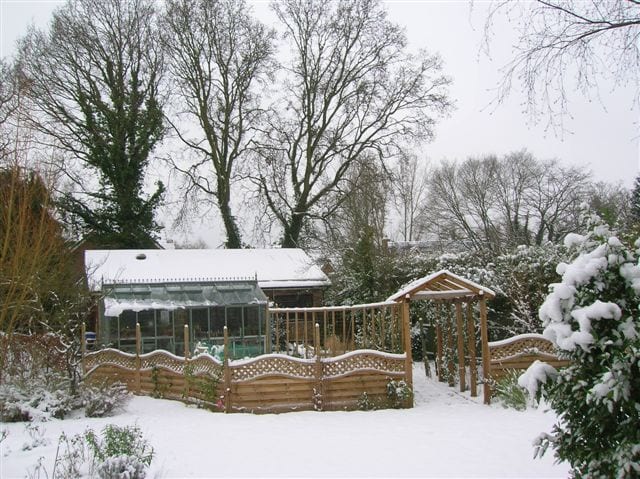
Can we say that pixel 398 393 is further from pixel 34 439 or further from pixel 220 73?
pixel 220 73

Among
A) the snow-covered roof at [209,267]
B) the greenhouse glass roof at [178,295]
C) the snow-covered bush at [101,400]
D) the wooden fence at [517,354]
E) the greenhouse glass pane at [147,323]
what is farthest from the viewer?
the snow-covered roof at [209,267]

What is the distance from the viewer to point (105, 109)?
26797mm

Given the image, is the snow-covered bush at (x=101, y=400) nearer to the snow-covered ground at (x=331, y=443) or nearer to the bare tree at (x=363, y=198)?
the snow-covered ground at (x=331, y=443)

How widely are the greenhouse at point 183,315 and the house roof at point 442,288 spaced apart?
6810 millimetres

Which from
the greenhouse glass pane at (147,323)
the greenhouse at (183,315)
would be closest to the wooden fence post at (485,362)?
the greenhouse at (183,315)

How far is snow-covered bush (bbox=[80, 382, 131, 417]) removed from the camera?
33.7ft

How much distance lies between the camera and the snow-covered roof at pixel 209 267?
20109mm

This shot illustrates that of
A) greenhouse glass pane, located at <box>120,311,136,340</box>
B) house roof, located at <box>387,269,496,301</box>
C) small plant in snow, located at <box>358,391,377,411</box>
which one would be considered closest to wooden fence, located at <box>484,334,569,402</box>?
house roof, located at <box>387,269,496,301</box>

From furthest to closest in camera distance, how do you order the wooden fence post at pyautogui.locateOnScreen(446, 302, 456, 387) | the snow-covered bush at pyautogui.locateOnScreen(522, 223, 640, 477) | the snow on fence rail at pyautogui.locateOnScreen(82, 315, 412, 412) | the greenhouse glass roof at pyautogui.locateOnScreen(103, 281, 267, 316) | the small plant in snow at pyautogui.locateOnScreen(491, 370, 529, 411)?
1. the greenhouse glass roof at pyautogui.locateOnScreen(103, 281, 267, 316)
2. the wooden fence post at pyautogui.locateOnScreen(446, 302, 456, 387)
3. the snow on fence rail at pyautogui.locateOnScreen(82, 315, 412, 412)
4. the small plant in snow at pyautogui.locateOnScreen(491, 370, 529, 411)
5. the snow-covered bush at pyautogui.locateOnScreen(522, 223, 640, 477)

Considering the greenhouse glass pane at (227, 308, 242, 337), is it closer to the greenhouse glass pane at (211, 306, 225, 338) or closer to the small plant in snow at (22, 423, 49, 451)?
the greenhouse glass pane at (211, 306, 225, 338)

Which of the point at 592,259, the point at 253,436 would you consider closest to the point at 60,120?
the point at 253,436

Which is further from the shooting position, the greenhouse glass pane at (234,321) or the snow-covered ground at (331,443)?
the greenhouse glass pane at (234,321)

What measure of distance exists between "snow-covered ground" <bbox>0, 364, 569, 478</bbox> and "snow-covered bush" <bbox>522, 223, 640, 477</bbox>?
235 centimetres

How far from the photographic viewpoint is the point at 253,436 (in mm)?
8398
